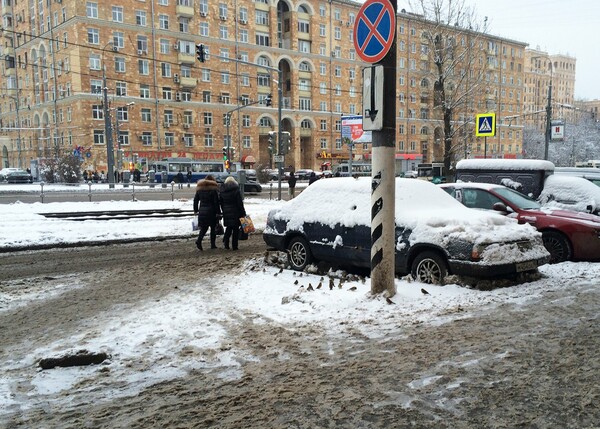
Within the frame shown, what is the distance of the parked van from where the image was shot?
11.6 m

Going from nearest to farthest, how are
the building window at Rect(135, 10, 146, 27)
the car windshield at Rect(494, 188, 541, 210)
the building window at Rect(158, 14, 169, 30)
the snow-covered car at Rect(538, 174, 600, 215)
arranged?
the car windshield at Rect(494, 188, 541, 210) < the snow-covered car at Rect(538, 174, 600, 215) < the building window at Rect(135, 10, 146, 27) < the building window at Rect(158, 14, 169, 30)

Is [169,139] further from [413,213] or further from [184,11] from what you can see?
[413,213]

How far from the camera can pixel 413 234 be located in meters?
7.16

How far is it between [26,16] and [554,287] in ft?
248

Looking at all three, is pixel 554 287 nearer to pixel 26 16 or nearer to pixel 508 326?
pixel 508 326

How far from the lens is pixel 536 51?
126125 millimetres

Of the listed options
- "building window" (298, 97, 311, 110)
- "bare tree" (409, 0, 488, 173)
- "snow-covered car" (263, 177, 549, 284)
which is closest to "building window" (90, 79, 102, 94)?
"building window" (298, 97, 311, 110)

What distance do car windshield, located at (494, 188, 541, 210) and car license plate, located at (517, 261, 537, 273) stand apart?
8.28 feet

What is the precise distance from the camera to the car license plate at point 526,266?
6.87m

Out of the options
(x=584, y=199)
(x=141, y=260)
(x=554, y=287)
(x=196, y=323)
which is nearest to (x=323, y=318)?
(x=196, y=323)

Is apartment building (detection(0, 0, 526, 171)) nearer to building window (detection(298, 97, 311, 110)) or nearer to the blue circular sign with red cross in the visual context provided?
building window (detection(298, 97, 311, 110))

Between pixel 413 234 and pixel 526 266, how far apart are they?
5.45ft

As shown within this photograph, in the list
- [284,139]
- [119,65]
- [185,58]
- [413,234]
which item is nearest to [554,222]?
[413,234]

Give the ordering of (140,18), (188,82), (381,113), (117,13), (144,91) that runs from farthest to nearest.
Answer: (188,82) < (144,91) < (140,18) < (117,13) < (381,113)
